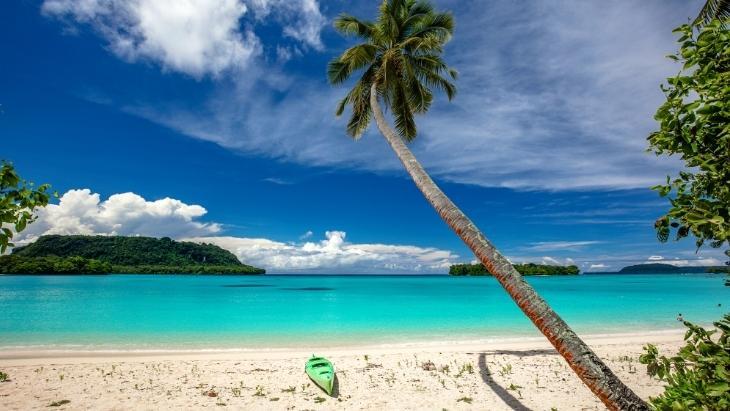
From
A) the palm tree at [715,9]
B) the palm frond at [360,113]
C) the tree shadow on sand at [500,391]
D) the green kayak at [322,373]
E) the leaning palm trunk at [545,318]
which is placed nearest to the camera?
the leaning palm trunk at [545,318]

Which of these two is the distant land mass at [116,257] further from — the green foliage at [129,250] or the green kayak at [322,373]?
the green kayak at [322,373]

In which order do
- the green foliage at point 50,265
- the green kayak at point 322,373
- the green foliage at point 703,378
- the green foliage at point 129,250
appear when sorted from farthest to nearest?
the green foliage at point 129,250 < the green foliage at point 50,265 < the green kayak at point 322,373 < the green foliage at point 703,378

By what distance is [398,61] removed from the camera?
1240 cm

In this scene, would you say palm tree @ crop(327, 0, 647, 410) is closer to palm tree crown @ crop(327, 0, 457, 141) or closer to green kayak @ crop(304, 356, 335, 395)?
palm tree crown @ crop(327, 0, 457, 141)

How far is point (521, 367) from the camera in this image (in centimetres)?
990

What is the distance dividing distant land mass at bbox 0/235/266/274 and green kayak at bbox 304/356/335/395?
401ft

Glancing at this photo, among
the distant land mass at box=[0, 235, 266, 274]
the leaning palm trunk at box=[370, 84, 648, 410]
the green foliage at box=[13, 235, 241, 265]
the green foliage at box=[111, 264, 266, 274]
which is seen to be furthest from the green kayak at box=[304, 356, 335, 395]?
the green foliage at box=[111, 264, 266, 274]

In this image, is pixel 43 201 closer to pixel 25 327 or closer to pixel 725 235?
pixel 725 235

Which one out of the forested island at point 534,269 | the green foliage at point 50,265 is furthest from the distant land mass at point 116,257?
the forested island at point 534,269

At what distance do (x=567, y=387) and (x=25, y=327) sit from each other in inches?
997

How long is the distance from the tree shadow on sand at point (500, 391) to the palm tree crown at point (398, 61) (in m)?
8.93

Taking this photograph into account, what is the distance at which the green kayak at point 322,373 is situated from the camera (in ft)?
26.3

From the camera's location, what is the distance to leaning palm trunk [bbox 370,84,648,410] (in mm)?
4148

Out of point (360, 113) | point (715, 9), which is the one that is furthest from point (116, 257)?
point (715, 9)
